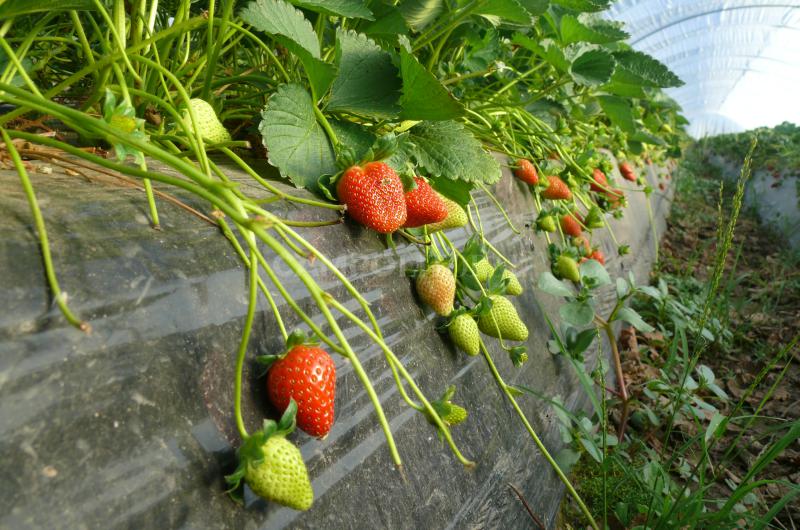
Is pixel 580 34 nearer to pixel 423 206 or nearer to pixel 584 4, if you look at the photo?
pixel 584 4

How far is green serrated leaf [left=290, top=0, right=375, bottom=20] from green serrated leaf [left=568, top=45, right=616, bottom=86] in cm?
61

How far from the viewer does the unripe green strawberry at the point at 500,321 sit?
77cm

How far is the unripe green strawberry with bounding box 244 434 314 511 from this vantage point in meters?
0.37

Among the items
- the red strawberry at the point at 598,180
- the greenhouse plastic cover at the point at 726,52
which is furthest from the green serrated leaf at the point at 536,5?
the greenhouse plastic cover at the point at 726,52

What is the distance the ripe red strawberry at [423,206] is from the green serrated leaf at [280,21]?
197 mm

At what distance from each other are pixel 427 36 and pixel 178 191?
679 mm

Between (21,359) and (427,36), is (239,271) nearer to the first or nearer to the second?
(21,359)

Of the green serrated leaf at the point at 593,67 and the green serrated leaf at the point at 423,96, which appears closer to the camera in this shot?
the green serrated leaf at the point at 423,96

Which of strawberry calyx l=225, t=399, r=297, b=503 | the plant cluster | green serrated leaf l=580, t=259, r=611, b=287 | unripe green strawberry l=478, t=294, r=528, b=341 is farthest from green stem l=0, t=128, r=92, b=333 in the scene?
green serrated leaf l=580, t=259, r=611, b=287

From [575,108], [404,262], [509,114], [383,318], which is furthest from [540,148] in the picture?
[383,318]

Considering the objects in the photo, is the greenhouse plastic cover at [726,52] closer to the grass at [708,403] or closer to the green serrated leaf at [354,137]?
the grass at [708,403]

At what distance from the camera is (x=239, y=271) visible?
480 millimetres

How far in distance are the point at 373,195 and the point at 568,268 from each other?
75 cm

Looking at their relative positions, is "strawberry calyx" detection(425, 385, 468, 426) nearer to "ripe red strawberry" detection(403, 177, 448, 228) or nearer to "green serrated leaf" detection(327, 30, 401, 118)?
"ripe red strawberry" detection(403, 177, 448, 228)
